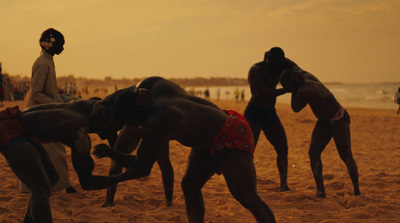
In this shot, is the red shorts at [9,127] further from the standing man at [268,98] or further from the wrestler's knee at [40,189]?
the standing man at [268,98]

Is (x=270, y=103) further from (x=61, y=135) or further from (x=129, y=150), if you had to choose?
(x=61, y=135)

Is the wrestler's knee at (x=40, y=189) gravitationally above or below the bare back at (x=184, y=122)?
below

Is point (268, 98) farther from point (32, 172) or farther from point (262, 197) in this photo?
point (32, 172)

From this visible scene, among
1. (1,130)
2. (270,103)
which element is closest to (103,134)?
(1,130)

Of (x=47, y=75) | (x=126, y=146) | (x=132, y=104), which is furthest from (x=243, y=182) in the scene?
(x=47, y=75)

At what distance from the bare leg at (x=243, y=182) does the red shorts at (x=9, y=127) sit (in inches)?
68.2

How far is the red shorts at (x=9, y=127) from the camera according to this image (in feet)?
11.3

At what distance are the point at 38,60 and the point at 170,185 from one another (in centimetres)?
230

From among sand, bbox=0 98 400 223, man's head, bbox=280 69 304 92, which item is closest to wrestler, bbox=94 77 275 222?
sand, bbox=0 98 400 223

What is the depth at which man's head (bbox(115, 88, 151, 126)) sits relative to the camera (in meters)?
3.13

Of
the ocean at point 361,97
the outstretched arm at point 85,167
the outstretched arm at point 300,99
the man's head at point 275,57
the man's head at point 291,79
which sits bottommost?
the ocean at point 361,97

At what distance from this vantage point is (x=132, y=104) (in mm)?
3127

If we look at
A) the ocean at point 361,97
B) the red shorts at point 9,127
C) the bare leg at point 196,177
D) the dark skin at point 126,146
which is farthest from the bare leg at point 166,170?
the ocean at point 361,97

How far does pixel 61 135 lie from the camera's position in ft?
11.2
